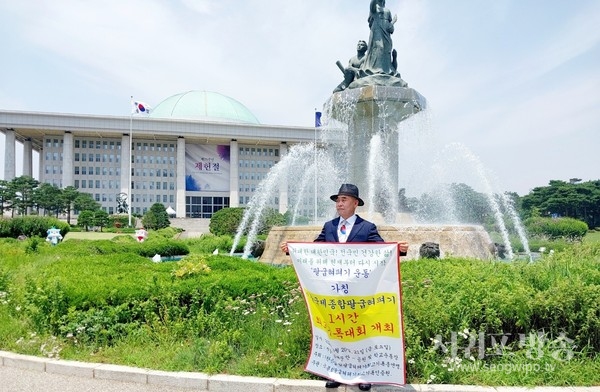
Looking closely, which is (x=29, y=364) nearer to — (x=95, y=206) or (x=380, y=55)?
(x=380, y=55)

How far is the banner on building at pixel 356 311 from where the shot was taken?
3.56 metres

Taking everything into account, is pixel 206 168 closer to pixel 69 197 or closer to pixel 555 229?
pixel 69 197

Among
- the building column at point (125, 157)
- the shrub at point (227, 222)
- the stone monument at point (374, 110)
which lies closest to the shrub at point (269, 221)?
the shrub at point (227, 222)

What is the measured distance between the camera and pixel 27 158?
76.2 m

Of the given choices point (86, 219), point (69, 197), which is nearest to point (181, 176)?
point (69, 197)

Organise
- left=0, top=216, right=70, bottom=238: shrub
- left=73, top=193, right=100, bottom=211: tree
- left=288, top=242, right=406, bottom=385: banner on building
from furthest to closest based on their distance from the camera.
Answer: left=73, top=193, right=100, bottom=211: tree, left=0, top=216, right=70, bottom=238: shrub, left=288, top=242, right=406, bottom=385: banner on building

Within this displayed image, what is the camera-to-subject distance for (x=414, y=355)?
157 inches

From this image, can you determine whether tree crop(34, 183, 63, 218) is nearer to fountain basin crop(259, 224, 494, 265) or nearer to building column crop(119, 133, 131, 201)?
building column crop(119, 133, 131, 201)

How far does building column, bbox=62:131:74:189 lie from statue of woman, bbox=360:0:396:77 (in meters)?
68.3

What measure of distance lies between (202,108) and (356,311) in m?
82.6

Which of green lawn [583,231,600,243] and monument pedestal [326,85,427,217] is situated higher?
monument pedestal [326,85,427,217]

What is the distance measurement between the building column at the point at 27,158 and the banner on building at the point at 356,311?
281ft

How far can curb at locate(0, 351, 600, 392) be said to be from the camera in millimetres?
3686

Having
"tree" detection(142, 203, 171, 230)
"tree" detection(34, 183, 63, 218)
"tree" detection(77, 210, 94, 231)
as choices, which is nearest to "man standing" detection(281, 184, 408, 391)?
"tree" detection(142, 203, 171, 230)
